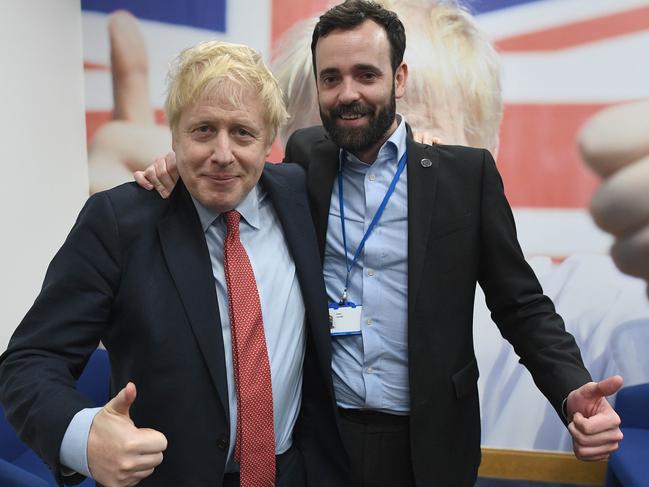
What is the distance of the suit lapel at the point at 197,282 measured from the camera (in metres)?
1.12

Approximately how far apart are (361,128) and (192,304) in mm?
649

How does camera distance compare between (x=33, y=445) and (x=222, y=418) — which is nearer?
(x=33, y=445)

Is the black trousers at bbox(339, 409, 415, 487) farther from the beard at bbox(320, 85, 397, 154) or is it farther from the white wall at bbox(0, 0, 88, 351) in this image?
the white wall at bbox(0, 0, 88, 351)

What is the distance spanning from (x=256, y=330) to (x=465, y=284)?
596 millimetres

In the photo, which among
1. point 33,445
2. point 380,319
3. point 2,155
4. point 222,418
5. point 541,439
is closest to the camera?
point 33,445

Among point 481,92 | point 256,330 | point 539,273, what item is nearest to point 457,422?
point 256,330

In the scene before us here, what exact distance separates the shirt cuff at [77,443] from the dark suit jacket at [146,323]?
0.38ft

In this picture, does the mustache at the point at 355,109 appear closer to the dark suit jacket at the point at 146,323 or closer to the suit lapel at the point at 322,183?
the suit lapel at the point at 322,183

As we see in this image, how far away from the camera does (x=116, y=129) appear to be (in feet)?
10.2

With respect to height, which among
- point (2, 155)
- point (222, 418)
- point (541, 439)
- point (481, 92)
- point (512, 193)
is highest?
point (481, 92)

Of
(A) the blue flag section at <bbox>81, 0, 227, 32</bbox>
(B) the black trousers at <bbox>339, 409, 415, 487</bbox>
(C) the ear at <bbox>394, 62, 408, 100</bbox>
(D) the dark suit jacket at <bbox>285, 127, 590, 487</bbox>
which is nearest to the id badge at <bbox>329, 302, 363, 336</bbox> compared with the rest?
(D) the dark suit jacket at <bbox>285, 127, 590, 487</bbox>

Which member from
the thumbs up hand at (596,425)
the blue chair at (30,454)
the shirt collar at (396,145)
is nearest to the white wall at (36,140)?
the blue chair at (30,454)

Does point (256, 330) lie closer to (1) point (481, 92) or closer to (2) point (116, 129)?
(1) point (481, 92)

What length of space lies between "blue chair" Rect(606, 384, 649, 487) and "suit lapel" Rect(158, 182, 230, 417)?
2.03 m
